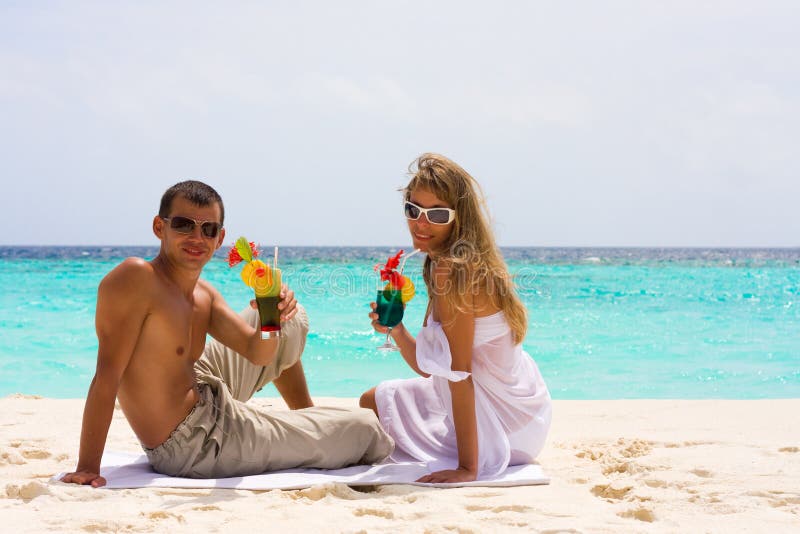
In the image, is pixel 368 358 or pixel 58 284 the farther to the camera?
pixel 58 284

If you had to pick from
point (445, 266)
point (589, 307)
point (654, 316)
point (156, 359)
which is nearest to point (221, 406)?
point (156, 359)

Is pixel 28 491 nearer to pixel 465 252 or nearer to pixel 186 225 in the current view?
pixel 186 225

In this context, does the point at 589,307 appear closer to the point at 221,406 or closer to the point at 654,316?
the point at 654,316

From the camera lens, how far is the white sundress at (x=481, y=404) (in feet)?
12.2

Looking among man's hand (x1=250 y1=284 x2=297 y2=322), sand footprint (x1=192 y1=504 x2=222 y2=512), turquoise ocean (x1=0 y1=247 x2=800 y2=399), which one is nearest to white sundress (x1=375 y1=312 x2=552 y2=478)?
turquoise ocean (x1=0 y1=247 x2=800 y2=399)

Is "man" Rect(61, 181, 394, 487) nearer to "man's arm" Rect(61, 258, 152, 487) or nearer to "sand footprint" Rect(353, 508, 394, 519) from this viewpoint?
"man's arm" Rect(61, 258, 152, 487)

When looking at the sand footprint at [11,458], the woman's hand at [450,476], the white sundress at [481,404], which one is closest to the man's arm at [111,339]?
the sand footprint at [11,458]

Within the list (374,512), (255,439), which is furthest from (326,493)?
(255,439)

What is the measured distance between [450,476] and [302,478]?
0.67 m

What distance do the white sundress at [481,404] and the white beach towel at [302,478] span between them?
110 millimetres

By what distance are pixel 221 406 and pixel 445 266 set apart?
3.98ft

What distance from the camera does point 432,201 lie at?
3.79m

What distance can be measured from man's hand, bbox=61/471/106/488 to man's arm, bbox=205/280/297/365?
2.70 feet

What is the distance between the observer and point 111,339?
3312 millimetres
